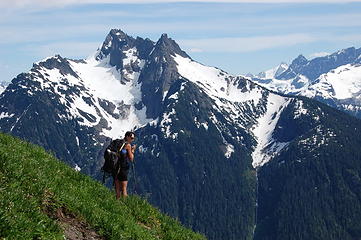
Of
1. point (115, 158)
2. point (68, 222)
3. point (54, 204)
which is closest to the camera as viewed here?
point (54, 204)

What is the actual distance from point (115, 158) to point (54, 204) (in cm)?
605

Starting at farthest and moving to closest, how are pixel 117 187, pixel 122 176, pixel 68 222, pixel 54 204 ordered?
pixel 122 176 < pixel 117 187 < pixel 68 222 < pixel 54 204

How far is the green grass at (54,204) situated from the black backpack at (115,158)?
739 mm

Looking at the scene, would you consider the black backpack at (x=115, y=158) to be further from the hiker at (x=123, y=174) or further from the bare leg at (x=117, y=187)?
the bare leg at (x=117, y=187)

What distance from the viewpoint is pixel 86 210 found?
1366cm

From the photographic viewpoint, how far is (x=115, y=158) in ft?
61.3

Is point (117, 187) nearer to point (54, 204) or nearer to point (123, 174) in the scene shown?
point (123, 174)

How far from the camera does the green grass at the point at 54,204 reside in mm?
10241

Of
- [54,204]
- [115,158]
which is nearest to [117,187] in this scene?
[115,158]

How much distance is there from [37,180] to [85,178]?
17.4ft

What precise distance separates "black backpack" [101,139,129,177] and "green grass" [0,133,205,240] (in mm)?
739

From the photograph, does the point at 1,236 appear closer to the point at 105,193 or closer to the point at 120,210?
the point at 120,210

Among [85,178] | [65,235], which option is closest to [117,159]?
[85,178]

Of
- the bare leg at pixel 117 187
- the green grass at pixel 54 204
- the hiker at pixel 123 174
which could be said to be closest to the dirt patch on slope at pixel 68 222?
the green grass at pixel 54 204
